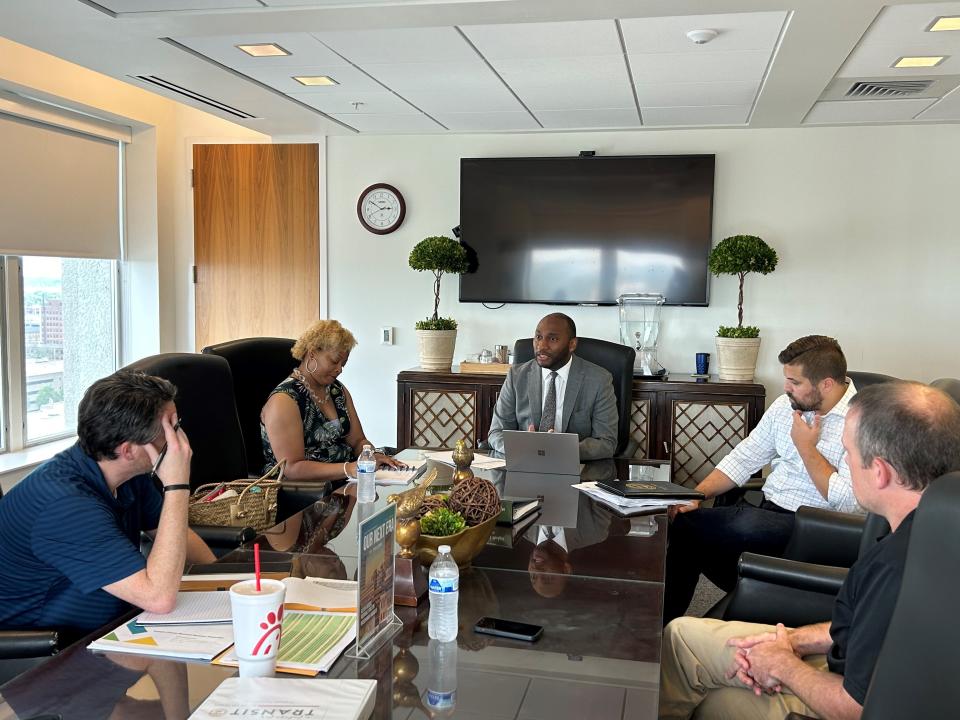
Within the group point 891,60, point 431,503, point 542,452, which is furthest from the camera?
point 891,60

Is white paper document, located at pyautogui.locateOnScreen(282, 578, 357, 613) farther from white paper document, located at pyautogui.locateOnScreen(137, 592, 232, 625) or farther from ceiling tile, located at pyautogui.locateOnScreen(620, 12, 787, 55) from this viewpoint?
ceiling tile, located at pyautogui.locateOnScreen(620, 12, 787, 55)

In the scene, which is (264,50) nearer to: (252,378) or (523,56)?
(523,56)

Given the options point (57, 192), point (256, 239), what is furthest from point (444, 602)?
point (256, 239)

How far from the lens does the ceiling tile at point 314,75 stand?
4.06 meters

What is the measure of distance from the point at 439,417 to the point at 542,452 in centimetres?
221

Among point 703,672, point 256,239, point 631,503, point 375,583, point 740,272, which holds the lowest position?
point 703,672

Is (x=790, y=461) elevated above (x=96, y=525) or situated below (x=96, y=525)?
below

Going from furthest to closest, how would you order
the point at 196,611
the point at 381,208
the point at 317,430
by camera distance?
1. the point at 381,208
2. the point at 317,430
3. the point at 196,611

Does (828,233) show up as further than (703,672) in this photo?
Yes

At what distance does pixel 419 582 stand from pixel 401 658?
0.26 meters

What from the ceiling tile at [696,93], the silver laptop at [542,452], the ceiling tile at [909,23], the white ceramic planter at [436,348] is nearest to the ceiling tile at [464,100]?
the ceiling tile at [696,93]

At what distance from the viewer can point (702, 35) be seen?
3348 mm

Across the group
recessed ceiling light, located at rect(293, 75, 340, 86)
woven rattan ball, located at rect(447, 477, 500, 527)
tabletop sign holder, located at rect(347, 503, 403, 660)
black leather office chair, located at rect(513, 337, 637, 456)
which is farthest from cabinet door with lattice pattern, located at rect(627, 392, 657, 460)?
tabletop sign holder, located at rect(347, 503, 403, 660)

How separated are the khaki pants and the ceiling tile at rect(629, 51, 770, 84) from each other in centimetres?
244
